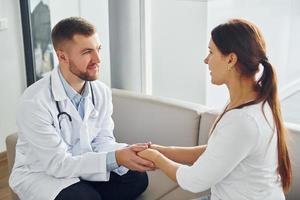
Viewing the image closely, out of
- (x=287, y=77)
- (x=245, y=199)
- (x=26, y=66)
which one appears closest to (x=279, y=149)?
(x=245, y=199)

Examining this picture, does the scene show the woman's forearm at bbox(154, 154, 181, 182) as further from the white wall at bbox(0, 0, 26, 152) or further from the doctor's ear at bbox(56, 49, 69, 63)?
the white wall at bbox(0, 0, 26, 152)

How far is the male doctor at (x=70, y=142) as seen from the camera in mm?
1772

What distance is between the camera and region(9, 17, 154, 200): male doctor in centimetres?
177

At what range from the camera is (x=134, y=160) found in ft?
5.78

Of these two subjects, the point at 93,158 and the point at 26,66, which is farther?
the point at 26,66

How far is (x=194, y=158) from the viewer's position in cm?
179

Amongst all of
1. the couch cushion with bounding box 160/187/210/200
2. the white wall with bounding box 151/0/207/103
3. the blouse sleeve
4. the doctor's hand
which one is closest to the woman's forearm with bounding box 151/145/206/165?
the doctor's hand

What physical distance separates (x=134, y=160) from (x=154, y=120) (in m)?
0.63

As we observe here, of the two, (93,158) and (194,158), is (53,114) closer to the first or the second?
(93,158)

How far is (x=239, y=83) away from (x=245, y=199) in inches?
14.6

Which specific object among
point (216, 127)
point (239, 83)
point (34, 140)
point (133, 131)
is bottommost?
point (133, 131)

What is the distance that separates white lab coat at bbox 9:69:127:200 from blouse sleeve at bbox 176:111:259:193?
1.72 feet

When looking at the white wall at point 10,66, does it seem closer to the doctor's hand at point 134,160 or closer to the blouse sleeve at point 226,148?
the doctor's hand at point 134,160

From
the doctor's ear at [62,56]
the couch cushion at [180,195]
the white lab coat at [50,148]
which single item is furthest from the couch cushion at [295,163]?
the doctor's ear at [62,56]
